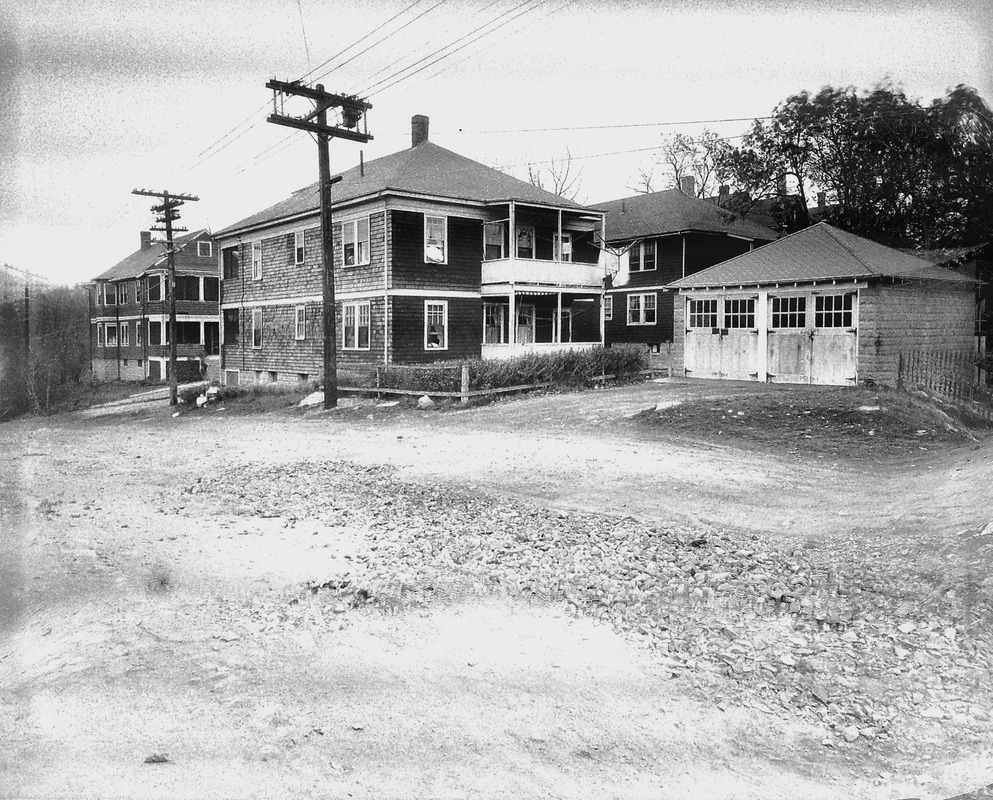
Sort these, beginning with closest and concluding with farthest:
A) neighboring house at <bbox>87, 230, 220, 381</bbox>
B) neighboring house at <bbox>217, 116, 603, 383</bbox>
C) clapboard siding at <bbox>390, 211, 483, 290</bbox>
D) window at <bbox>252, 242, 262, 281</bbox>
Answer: clapboard siding at <bbox>390, 211, 483, 290</bbox> → neighboring house at <bbox>217, 116, 603, 383</bbox> → window at <bbox>252, 242, 262, 281</bbox> → neighboring house at <bbox>87, 230, 220, 381</bbox>

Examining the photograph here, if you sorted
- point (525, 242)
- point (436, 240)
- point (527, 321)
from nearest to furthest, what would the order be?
point (436, 240) → point (525, 242) → point (527, 321)

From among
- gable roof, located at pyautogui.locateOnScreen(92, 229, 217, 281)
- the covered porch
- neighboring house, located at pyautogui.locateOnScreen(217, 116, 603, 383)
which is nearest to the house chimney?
neighboring house, located at pyautogui.locateOnScreen(217, 116, 603, 383)

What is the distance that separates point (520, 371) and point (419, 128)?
14.5 meters

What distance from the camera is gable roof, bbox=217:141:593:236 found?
27516 millimetres

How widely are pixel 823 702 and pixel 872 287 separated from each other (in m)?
19.1

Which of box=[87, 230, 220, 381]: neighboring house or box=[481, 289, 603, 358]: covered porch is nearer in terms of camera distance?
box=[481, 289, 603, 358]: covered porch

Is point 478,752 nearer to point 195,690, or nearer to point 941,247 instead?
point 195,690

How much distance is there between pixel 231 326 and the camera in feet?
121

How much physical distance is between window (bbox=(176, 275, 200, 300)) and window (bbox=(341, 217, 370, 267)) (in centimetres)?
2643

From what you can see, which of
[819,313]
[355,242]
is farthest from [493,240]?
[819,313]

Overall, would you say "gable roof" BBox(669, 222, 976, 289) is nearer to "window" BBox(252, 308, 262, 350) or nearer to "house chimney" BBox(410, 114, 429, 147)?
"house chimney" BBox(410, 114, 429, 147)

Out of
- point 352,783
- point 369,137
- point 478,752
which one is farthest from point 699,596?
point 369,137

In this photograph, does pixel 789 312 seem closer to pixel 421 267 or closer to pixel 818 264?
pixel 818 264

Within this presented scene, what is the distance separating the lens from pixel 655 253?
3634cm
